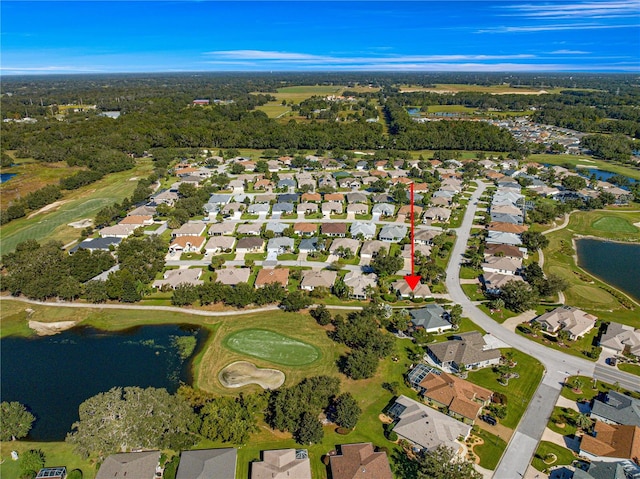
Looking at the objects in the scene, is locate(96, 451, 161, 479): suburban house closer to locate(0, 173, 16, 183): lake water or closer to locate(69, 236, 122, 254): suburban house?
locate(69, 236, 122, 254): suburban house

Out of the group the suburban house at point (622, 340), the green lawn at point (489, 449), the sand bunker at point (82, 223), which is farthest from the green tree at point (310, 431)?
the sand bunker at point (82, 223)

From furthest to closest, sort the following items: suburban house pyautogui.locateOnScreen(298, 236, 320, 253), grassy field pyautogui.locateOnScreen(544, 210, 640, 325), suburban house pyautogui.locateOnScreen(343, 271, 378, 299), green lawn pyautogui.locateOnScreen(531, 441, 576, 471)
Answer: suburban house pyautogui.locateOnScreen(298, 236, 320, 253), suburban house pyautogui.locateOnScreen(343, 271, 378, 299), grassy field pyautogui.locateOnScreen(544, 210, 640, 325), green lawn pyautogui.locateOnScreen(531, 441, 576, 471)

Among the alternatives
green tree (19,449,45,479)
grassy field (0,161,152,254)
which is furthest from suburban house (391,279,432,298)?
grassy field (0,161,152,254)

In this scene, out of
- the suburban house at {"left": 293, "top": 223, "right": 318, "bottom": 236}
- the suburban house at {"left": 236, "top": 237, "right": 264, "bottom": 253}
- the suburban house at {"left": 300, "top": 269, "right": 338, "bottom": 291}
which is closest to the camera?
the suburban house at {"left": 300, "top": 269, "right": 338, "bottom": 291}

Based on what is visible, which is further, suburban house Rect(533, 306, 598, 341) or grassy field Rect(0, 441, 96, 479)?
suburban house Rect(533, 306, 598, 341)

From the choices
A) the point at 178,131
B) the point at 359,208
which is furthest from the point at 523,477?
the point at 178,131

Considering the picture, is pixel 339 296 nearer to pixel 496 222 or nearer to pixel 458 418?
pixel 458 418
